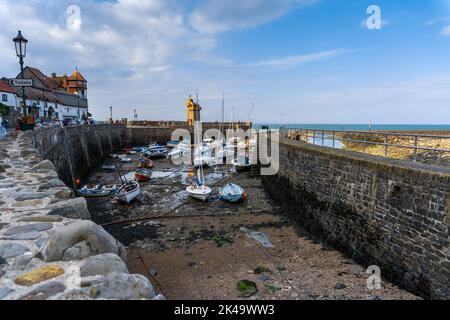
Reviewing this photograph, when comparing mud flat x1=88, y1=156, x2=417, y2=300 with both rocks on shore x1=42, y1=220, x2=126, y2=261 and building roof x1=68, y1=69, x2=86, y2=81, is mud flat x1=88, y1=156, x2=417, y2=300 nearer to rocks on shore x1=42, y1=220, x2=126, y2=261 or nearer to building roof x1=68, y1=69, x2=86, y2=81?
rocks on shore x1=42, y1=220, x2=126, y2=261

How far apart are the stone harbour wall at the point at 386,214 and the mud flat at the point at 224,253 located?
1.60 ft

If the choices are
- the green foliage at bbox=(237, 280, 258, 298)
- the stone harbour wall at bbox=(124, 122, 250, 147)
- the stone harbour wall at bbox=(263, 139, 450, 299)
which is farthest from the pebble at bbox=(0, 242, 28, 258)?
the stone harbour wall at bbox=(124, 122, 250, 147)

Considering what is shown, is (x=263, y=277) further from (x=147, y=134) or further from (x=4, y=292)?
(x=147, y=134)

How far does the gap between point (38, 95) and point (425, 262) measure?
5128cm

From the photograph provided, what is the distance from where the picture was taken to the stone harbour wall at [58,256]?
2.85 m

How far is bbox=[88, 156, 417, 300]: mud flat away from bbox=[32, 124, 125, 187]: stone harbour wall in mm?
3972

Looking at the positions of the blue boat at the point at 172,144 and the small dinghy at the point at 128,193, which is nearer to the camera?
the small dinghy at the point at 128,193

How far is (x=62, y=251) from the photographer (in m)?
3.48

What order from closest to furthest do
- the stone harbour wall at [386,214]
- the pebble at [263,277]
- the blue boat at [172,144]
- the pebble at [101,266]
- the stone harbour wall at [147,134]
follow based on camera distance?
the pebble at [101,266], the stone harbour wall at [386,214], the pebble at [263,277], the blue boat at [172,144], the stone harbour wall at [147,134]

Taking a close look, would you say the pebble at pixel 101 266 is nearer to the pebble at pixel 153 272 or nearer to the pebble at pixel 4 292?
the pebble at pixel 4 292

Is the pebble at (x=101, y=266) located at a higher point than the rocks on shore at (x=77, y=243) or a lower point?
lower

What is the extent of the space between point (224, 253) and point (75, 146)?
2074 centimetres

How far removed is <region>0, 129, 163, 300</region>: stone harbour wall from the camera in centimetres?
285

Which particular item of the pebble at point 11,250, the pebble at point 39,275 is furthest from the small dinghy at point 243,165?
the pebble at point 39,275
